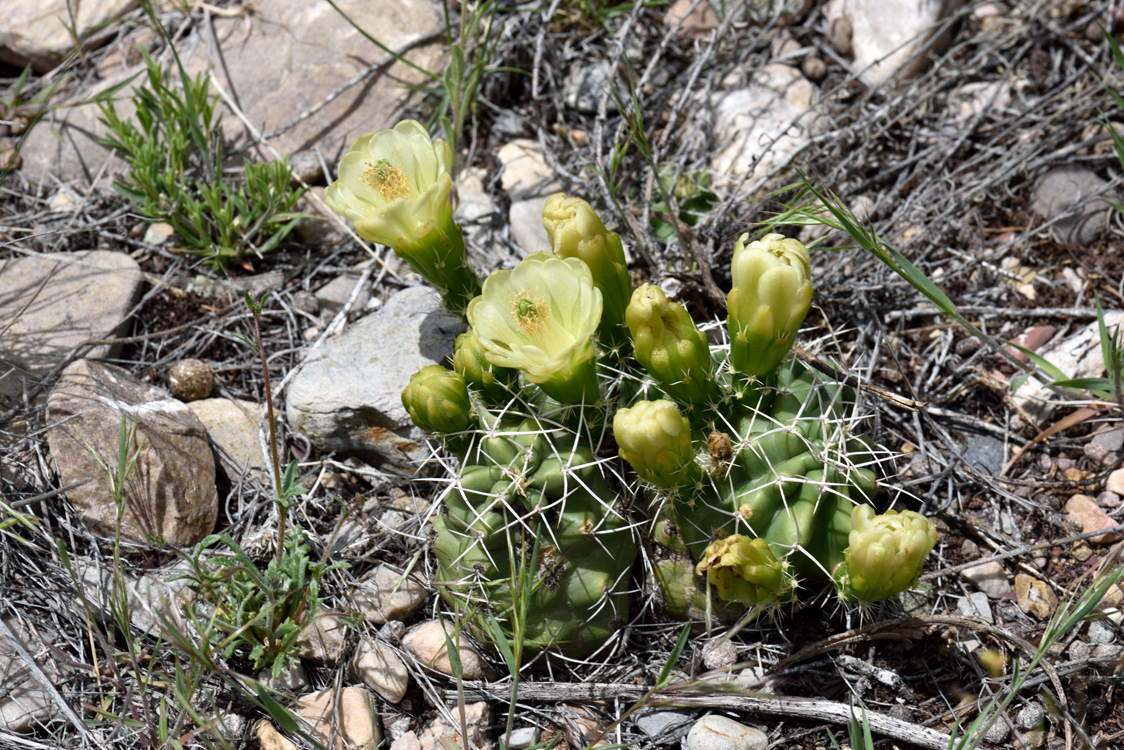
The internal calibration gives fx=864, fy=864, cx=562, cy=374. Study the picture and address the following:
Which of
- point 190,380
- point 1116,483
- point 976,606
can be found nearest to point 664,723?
point 976,606

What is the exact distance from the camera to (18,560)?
2.67 metres

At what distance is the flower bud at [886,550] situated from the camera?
2.05 meters

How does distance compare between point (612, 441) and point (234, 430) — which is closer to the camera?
point (612, 441)

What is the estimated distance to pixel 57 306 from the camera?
3232mm

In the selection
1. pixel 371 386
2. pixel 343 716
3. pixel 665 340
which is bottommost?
pixel 343 716

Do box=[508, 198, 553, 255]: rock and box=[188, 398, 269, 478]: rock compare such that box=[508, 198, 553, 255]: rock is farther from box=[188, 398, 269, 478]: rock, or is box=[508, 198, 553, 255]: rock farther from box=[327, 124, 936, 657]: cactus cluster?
box=[188, 398, 269, 478]: rock

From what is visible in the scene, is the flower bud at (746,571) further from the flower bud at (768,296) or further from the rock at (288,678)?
the rock at (288,678)

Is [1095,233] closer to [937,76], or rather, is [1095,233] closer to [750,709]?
[937,76]

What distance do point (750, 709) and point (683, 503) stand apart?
0.57 metres

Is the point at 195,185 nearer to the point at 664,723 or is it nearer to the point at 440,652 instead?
the point at 440,652

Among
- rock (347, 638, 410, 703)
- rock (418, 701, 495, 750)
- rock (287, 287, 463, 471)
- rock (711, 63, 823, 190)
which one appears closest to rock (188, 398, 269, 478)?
rock (287, 287, 463, 471)

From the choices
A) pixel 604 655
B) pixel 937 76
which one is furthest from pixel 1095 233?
pixel 604 655

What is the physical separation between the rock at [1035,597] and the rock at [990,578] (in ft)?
0.14

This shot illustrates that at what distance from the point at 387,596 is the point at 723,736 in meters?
1.09
